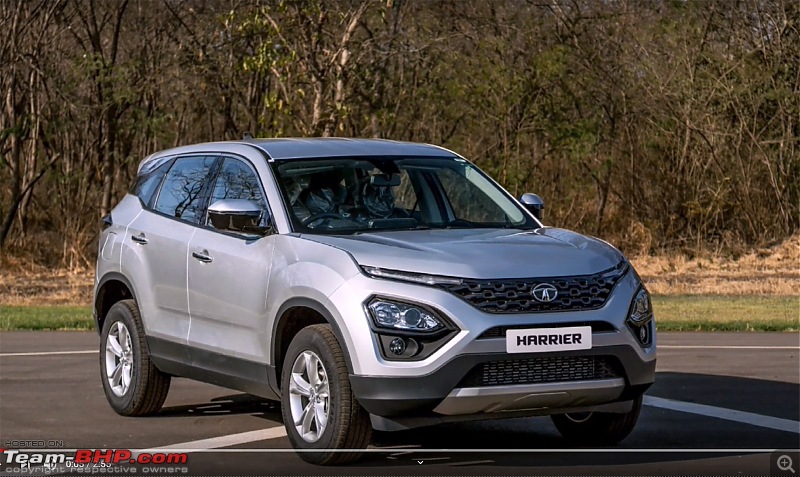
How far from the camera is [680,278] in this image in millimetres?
23812

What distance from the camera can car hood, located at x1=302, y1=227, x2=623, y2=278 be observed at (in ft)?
24.6

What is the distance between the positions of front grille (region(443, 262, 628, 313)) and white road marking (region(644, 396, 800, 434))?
2.01 meters

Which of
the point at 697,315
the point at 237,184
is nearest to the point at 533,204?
the point at 237,184

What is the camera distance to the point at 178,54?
27.1m

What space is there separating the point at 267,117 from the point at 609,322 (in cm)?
1872

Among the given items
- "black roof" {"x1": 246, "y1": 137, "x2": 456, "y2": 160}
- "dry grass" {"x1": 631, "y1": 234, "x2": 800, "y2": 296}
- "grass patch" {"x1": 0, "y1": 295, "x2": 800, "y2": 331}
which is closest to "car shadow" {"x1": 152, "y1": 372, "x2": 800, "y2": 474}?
"black roof" {"x1": 246, "y1": 137, "x2": 456, "y2": 160}

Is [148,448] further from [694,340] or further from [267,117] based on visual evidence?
[267,117]

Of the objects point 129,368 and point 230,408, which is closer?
point 129,368

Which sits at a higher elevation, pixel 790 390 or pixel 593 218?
pixel 790 390

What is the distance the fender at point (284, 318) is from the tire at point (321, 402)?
0.05 m

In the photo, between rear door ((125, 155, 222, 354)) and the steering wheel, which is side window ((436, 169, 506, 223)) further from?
rear door ((125, 155, 222, 354))

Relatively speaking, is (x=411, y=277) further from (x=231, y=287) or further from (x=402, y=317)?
(x=231, y=287)

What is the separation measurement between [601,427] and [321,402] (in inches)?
71.0

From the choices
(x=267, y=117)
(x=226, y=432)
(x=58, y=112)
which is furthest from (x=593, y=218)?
(x=226, y=432)
